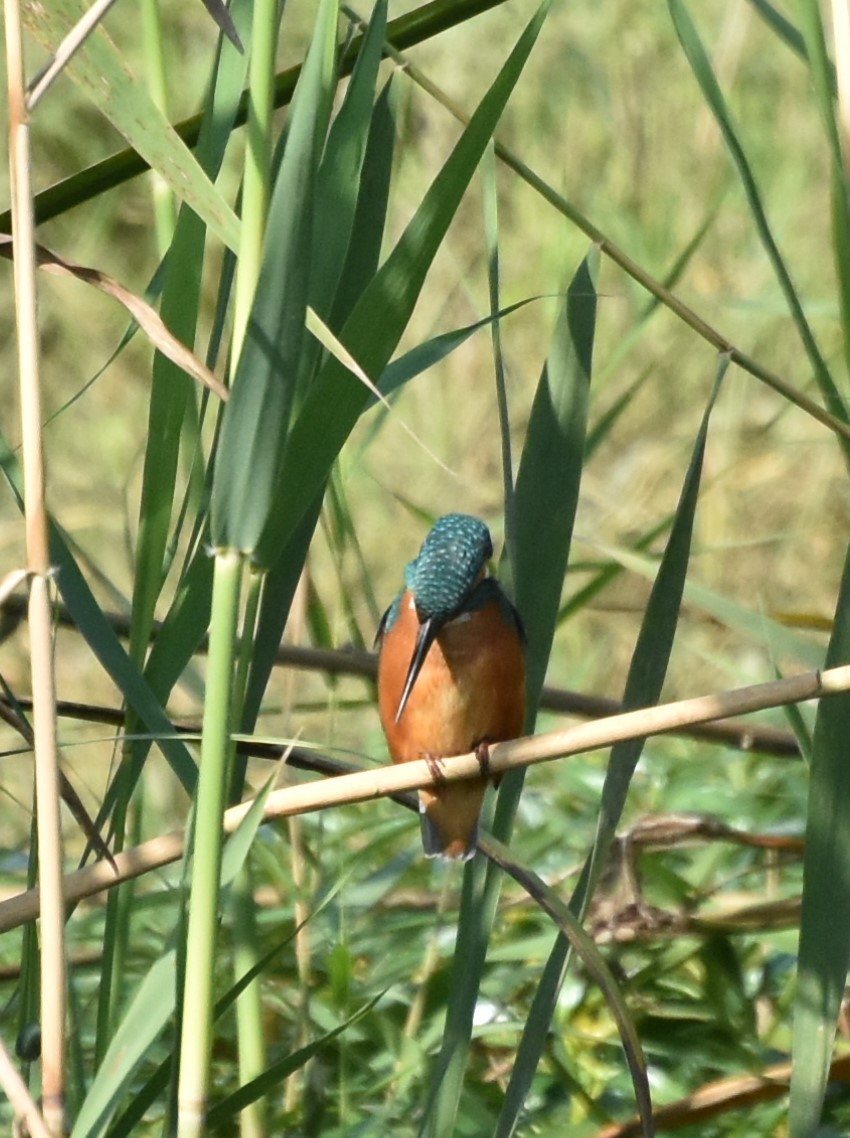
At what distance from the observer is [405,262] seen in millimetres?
1438

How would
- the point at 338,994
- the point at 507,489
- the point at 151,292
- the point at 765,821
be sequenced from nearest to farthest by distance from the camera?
the point at 507,489
the point at 151,292
the point at 338,994
the point at 765,821

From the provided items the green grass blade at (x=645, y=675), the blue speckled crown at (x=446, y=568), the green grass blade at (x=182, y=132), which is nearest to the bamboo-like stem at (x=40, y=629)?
the green grass blade at (x=182, y=132)

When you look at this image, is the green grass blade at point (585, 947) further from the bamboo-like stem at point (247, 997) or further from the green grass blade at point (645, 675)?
the bamboo-like stem at point (247, 997)

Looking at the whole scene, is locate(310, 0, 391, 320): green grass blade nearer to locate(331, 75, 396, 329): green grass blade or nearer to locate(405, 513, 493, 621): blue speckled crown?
locate(331, 75, 396, 329): green grass blade

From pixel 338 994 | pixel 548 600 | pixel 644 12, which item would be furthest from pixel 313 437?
pixel 644 12

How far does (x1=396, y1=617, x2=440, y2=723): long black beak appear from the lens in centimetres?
201

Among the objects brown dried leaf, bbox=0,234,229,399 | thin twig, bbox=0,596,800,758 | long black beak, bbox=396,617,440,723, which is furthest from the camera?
thin twig, bbox=0,596,800,758

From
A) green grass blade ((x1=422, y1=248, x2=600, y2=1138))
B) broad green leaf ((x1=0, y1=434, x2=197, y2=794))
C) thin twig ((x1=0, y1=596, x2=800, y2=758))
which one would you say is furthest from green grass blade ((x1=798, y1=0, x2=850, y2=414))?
thin twig ((x1=0, y1=596, x2=800, y2=758))

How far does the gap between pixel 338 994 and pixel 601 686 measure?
3030mm

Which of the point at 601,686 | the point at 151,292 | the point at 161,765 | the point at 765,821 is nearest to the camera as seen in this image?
the point at 151,292

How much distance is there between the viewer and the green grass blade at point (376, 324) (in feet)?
4.70

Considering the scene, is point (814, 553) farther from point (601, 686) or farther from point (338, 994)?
point (338, 994)

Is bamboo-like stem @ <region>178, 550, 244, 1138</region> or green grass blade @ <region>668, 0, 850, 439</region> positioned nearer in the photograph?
bamboo-like stem @ <region>178, 550, 244, 1138</region>

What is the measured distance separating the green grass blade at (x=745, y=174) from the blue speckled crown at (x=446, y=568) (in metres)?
0.59
